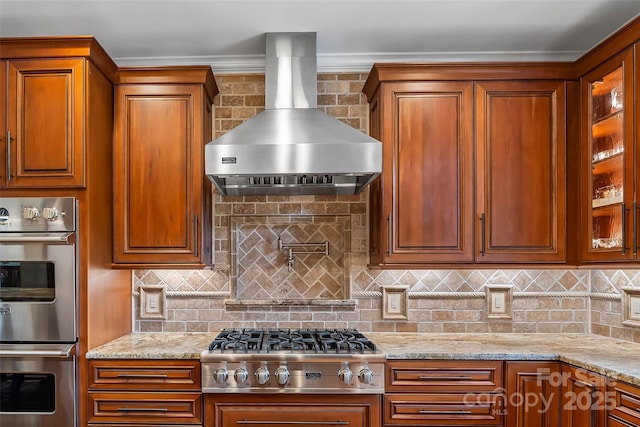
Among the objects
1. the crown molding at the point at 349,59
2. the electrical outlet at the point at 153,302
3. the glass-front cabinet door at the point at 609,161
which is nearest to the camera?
the glass-front cabinet door at the point at 609,161

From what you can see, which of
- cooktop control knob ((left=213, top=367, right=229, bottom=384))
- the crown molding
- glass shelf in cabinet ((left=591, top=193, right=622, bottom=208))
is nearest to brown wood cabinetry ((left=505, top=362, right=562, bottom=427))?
glass shelf in cabinet ((left=591, top=193, right=622, bottom=208))

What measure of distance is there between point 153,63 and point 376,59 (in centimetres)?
137

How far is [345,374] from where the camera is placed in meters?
2.21

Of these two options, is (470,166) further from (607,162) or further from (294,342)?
(294,342)

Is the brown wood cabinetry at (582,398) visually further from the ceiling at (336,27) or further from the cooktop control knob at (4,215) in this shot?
the cooktop control knob at (4,215)

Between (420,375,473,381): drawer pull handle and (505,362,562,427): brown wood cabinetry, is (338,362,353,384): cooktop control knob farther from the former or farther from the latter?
(505,362,562,427): brown wood cabinetry

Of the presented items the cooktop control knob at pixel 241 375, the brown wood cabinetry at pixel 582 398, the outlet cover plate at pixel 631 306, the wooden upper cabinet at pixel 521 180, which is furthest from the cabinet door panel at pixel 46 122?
the outlet cover plate at pixel 631 306

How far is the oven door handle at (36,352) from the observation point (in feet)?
7.43

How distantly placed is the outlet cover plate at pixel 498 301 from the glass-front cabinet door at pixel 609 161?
54cm

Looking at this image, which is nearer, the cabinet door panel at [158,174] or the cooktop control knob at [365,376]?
the cooktop control knob at [365,376]

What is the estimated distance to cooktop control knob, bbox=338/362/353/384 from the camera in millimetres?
2205

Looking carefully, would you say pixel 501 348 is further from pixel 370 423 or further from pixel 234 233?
pixel 234 233

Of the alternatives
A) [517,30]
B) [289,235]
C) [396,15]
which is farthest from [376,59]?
[289,235]

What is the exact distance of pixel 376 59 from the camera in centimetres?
290
